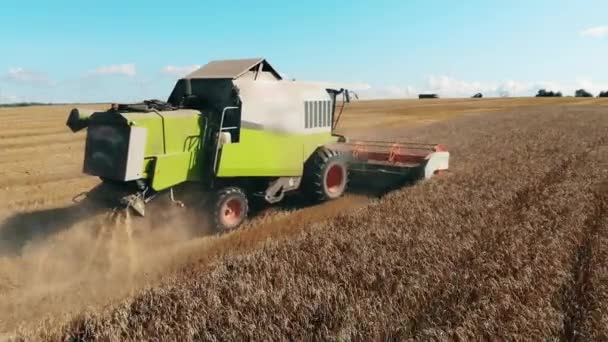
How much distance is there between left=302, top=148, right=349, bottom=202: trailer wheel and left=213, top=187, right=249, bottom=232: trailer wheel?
1599mm

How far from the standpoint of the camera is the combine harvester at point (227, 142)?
6.84 metres

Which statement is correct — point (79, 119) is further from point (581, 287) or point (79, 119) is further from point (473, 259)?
point (581, 287)

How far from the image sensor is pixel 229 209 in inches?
309

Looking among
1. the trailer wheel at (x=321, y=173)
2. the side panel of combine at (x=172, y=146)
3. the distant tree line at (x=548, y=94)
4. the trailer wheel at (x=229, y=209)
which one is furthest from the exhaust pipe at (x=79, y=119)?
the distant tree line at (x=548, y=94)

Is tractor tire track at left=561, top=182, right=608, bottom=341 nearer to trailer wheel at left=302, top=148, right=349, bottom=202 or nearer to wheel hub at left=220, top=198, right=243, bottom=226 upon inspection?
trailer wheel at left=302, top=148, right=349, bottom=202

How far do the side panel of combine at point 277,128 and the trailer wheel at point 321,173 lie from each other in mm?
198

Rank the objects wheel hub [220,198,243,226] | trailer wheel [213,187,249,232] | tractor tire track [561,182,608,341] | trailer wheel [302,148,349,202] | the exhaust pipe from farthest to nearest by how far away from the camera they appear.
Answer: trailer wheel [302,148,349,202] → wheel hub [220,198,243,226] → trailer wheel [213,187,249,232] → the exhaust pipe → tractor tire track [561,182,608,341]

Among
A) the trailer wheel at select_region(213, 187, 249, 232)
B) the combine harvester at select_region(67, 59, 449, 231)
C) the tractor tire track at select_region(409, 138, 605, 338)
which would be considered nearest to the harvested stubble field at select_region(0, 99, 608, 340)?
the tractor tire track at select_region(409, 138, 605, 338)

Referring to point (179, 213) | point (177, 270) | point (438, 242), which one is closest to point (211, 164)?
point (179, 213)

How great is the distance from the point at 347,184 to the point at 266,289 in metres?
6.64

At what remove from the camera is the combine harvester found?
6.84m

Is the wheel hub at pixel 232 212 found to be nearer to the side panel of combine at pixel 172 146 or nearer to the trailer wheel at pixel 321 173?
the side panel of combine at pixel 172 146

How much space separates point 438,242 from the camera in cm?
575

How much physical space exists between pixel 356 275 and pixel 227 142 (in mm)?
3514
